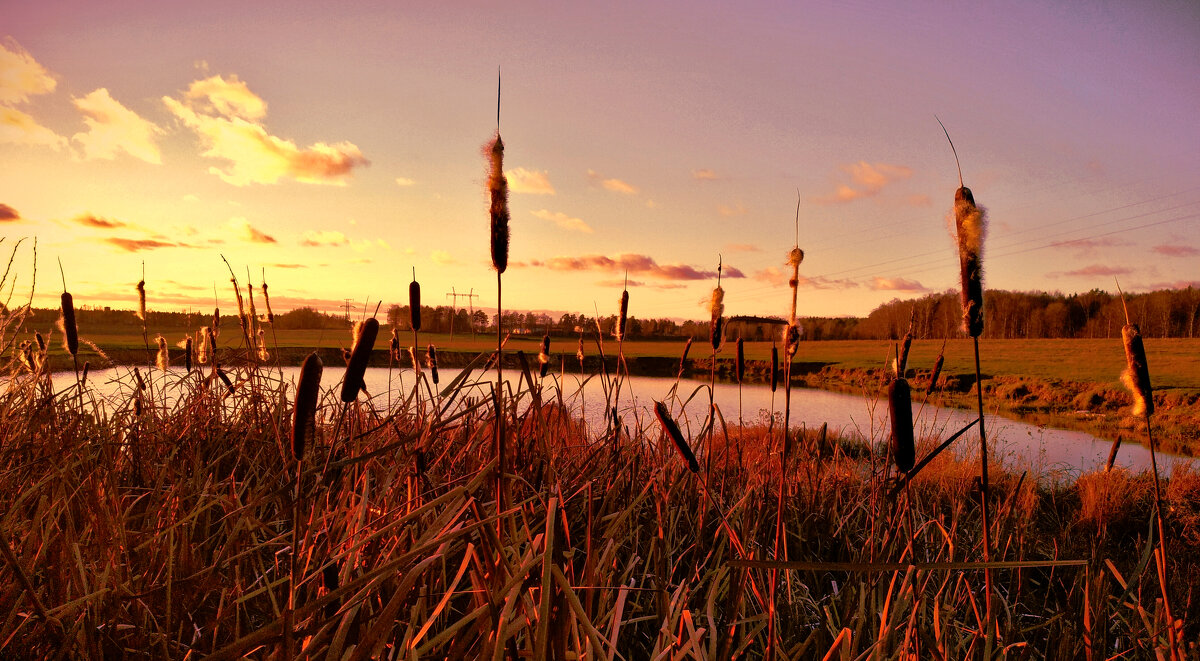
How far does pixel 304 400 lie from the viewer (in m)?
0.89

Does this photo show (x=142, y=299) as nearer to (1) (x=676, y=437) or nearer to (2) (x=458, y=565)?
(2) (x=458, y=565)

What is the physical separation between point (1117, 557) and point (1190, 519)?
2589 mm

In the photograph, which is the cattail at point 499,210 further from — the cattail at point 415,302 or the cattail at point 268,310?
the cattail at point 268,310

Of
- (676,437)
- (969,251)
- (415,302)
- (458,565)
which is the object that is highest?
(969,251)

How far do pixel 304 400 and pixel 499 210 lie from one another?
0.59 metres

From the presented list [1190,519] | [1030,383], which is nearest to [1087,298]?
[1030,383]

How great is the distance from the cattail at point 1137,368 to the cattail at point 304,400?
7.06ft

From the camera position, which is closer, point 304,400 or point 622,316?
point 304,400

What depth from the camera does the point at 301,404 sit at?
88cm

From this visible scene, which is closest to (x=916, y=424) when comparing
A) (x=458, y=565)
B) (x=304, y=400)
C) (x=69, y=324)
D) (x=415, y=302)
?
(x=458, y=565)

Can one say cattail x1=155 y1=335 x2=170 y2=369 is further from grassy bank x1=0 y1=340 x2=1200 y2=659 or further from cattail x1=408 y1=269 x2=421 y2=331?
cattail x1=408 y1=269 x2=421 y2=331

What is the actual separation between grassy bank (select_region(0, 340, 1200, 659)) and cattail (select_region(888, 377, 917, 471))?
17cm

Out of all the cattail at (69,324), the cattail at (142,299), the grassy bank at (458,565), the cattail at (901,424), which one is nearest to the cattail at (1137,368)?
the grassy bank at (458,565)

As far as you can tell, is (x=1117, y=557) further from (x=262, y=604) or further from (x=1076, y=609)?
(x=262, y=604)
